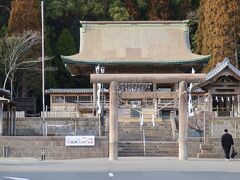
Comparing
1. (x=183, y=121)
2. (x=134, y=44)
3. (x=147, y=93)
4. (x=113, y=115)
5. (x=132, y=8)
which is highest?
(x=132, y=8)

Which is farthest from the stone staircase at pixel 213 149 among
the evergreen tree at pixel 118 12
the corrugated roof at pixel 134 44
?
the evergreen tree at pixel 118 12

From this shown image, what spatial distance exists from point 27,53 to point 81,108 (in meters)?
9.71

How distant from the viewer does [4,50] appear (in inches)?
2039

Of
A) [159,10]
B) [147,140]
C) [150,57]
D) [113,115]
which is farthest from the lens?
[159,10]

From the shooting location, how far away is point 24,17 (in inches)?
2206

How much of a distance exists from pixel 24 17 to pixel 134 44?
44.8 ft

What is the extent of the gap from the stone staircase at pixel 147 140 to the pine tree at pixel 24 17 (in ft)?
68.2

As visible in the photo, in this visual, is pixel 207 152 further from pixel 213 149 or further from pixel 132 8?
pixel 132 8

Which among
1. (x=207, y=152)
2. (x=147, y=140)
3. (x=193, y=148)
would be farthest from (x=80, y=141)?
(x=147, y=140)

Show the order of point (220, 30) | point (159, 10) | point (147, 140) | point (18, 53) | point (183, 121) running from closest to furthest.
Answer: point (183, 121)
point (147, 140)
point (18, 53)
point (220, 30)
point (159, 10)

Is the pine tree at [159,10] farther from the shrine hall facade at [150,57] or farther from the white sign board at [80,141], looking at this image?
the white sign board at [80,141]

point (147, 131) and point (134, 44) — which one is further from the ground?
point (134, 44)
